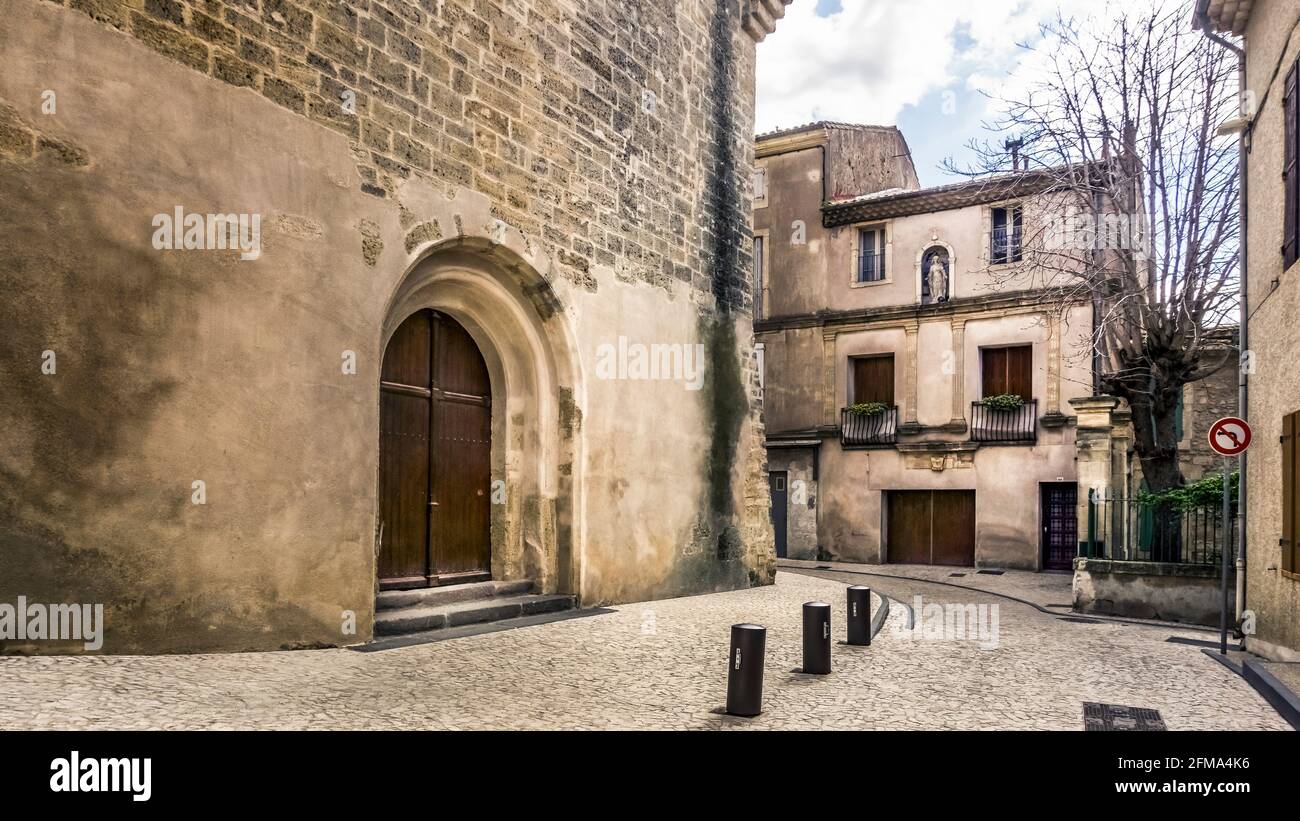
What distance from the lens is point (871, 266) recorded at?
69.8 feet

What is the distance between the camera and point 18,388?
208 inches

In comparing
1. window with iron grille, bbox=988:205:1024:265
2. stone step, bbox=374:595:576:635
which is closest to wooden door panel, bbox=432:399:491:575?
stone step, bbox=374:595:576:635

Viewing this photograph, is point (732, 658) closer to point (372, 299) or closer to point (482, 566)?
point (372, 299)

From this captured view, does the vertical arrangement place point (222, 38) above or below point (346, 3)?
below

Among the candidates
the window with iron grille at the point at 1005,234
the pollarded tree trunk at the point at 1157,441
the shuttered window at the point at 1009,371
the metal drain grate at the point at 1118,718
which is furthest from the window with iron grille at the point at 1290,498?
the window with iron grille at the point at 1005,234

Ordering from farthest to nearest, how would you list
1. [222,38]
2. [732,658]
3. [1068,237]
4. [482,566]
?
[1068,237], [482,566], [222,38], [732,658]

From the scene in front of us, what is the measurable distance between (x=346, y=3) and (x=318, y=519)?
4.02m

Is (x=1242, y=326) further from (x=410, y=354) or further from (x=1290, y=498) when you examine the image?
(x=410, y=354)

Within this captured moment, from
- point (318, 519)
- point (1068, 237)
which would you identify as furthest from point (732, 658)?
point (1068, 237)

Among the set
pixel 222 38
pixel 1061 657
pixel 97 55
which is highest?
pixel 222 38

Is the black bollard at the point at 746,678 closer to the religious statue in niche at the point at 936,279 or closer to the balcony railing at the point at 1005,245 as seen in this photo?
the balcony railing at the point at 1005,245

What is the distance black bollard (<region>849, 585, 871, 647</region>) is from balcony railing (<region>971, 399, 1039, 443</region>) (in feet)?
40.8

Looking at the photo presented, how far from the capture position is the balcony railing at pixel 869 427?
2045 centimetres

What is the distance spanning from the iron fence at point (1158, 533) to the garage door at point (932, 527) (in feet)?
23.1
